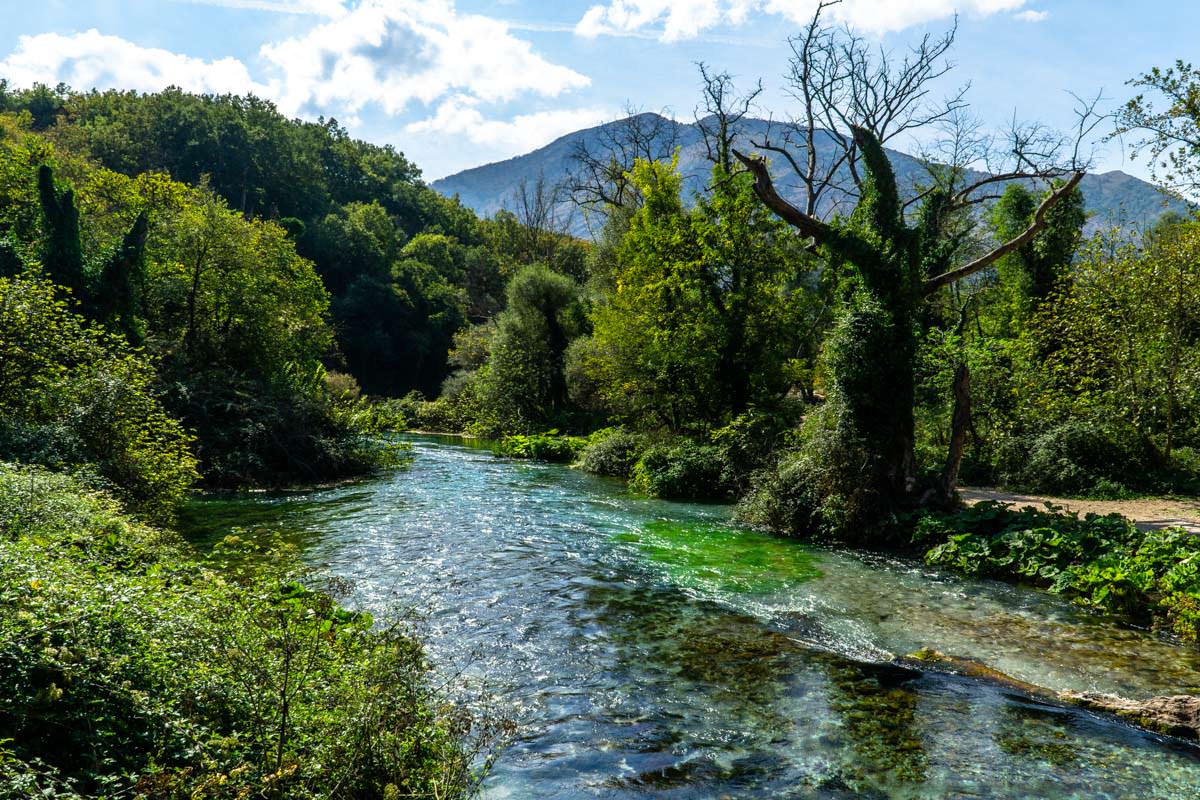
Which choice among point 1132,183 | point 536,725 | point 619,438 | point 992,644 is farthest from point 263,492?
point 1132,183

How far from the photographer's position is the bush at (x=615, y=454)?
2308 centimetres

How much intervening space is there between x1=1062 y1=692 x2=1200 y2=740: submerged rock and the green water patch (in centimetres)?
423

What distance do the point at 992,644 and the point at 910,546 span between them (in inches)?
184

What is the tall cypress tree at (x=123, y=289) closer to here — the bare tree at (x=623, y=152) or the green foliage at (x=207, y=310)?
the green foliage at (x=207, y=310)

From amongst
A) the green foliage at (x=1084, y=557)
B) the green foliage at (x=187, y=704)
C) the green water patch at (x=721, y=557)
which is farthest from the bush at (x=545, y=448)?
the green foliage at (x=187, y=704)

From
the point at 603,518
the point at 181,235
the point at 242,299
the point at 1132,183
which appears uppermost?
the point at 1132,183

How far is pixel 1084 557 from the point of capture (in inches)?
387

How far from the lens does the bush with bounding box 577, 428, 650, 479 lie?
23078 millimetres

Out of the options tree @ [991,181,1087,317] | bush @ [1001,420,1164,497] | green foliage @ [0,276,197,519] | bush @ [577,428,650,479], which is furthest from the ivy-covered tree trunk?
tree @ [991,181,1087,317]

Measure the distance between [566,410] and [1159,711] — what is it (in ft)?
101

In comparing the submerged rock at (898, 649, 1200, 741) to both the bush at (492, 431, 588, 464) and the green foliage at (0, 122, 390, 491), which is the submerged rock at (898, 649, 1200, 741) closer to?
the green foliage at (0, 122, 390, 491)

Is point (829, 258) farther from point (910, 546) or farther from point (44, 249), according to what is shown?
point (44, 249)

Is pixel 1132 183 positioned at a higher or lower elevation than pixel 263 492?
higher

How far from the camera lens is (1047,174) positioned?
56.6ft
